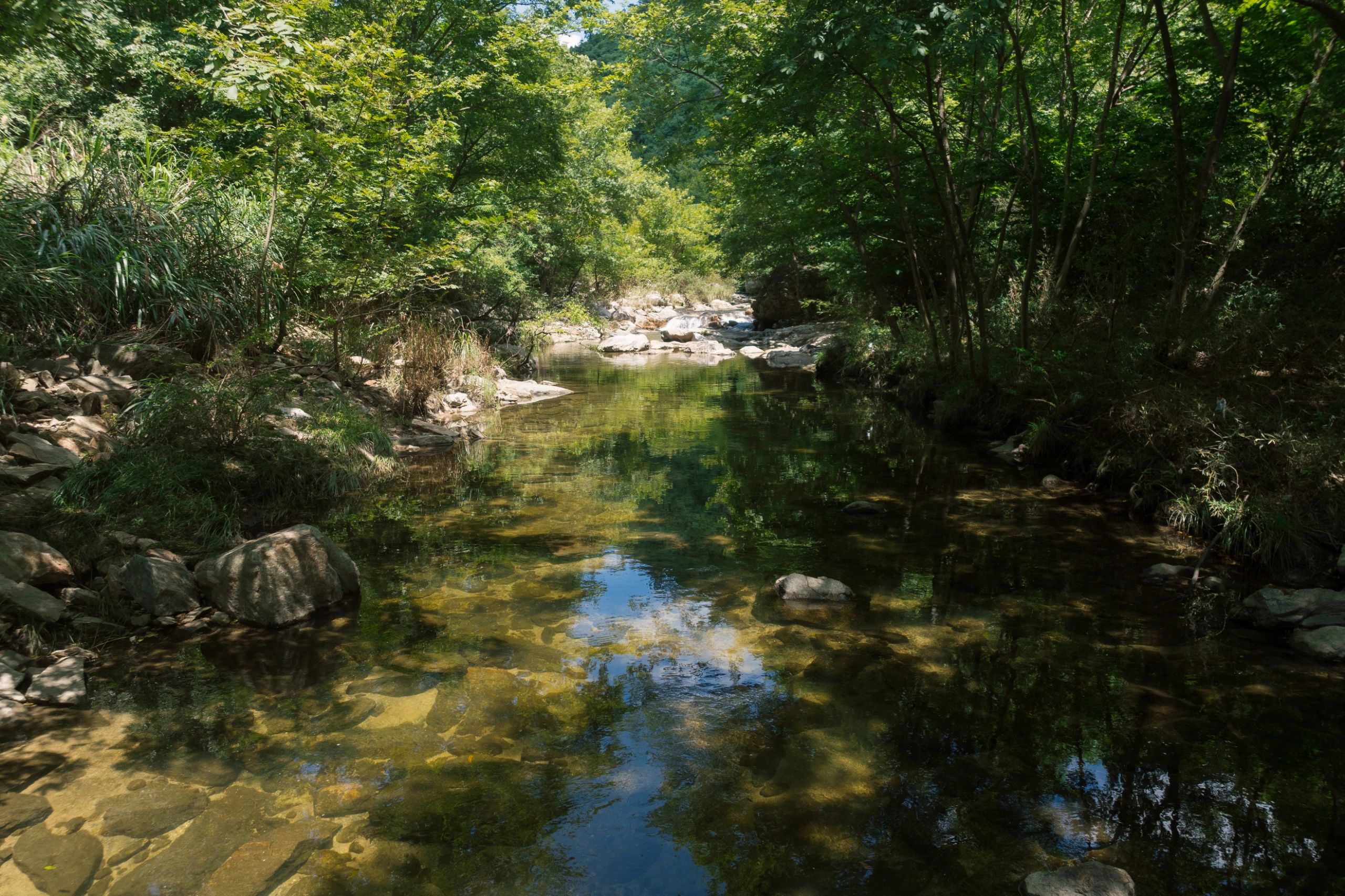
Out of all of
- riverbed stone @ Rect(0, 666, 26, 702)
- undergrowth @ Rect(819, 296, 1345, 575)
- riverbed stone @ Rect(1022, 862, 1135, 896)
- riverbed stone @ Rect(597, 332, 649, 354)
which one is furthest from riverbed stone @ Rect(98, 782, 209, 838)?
riverbed stone @ Rect(597, 332, 649, 354)

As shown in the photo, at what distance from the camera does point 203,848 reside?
3160mm

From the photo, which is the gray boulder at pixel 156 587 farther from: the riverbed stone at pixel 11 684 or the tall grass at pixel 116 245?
the tall grass at pixel 116 245

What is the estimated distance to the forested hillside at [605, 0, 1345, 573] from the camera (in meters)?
6.75

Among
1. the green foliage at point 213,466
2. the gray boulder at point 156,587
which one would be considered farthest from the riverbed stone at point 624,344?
the gray boulder at point 156,587

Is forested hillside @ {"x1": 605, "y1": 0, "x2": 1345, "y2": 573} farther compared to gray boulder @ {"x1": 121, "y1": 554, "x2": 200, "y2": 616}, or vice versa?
forested hillside @ {"x1": 605, "y1": 0, "x2": 1345, "y2": 573}

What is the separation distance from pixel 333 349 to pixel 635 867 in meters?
9.11

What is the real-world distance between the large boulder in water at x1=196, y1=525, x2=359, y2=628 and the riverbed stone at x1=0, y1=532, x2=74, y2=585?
77 cm

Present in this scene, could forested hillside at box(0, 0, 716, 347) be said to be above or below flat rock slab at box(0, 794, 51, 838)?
above

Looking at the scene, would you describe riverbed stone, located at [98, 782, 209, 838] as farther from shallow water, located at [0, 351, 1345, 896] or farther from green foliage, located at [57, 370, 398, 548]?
green foliage, located at [57, 370, 398, 548]

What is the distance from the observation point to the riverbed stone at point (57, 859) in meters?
2.93

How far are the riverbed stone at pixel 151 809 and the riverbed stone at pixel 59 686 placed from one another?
1.04 meters

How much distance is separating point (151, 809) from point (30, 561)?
2.43 m

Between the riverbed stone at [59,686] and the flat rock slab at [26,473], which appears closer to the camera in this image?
the riverbed stone at [59,686]

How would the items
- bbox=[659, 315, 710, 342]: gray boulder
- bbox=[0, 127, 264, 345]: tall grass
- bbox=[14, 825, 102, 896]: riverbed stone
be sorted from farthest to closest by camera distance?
bbox=[659, 315, 710, 342]: gray boulder, bbox=[0, 127, 264, 345]: tall grass, bbox=[14, 825, 102, 896]: riverbed stone
